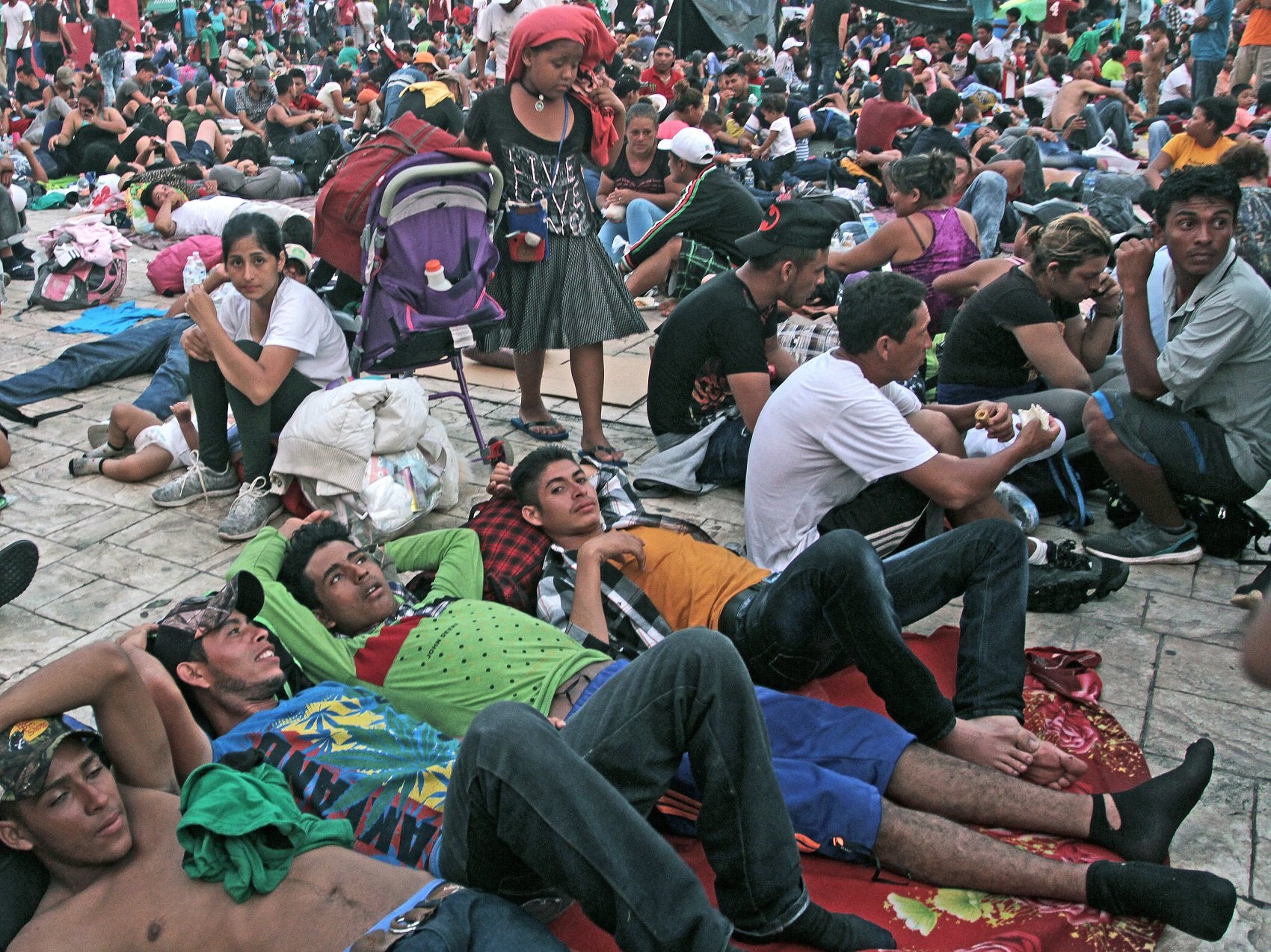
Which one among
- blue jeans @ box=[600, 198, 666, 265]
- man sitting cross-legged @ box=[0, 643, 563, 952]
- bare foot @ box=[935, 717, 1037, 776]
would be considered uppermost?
blue jeans @ box=[600, 198, 666, 265]

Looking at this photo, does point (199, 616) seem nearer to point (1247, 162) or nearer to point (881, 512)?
point (881, 512)

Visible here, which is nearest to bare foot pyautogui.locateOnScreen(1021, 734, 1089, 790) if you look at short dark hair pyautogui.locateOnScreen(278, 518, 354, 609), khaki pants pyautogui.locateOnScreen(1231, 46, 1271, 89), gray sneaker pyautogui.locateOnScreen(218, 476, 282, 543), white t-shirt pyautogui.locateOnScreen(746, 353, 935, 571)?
white t-shirt pyautogui.locateOnScreen(746, 353, 935, 571)

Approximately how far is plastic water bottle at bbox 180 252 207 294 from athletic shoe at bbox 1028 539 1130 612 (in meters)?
5.58

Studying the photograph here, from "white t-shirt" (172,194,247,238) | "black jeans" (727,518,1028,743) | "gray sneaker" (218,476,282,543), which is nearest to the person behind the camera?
"black jeans" (727,518,1028,743)

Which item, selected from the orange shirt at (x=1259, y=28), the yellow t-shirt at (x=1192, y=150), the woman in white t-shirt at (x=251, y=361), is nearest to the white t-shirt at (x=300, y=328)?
the woman in white t-shirt at (x=251, y=361)

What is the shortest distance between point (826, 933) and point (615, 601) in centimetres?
115

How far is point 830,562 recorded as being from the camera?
2631mm

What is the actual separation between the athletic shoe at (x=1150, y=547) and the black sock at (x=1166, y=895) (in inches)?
72.6

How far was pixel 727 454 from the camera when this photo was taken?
455 cm

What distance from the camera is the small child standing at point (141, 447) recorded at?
483 cm

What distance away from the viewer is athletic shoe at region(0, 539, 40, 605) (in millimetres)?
3758

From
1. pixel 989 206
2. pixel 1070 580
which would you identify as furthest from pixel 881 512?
pixel 989 206

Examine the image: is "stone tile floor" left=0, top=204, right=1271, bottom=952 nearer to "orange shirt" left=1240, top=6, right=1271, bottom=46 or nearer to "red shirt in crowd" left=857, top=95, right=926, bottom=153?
"red shirt in crowd" left=857, top=95, right=926, bottom=153

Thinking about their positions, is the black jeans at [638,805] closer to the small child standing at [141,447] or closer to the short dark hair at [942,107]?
the small child standing at [141,447]
